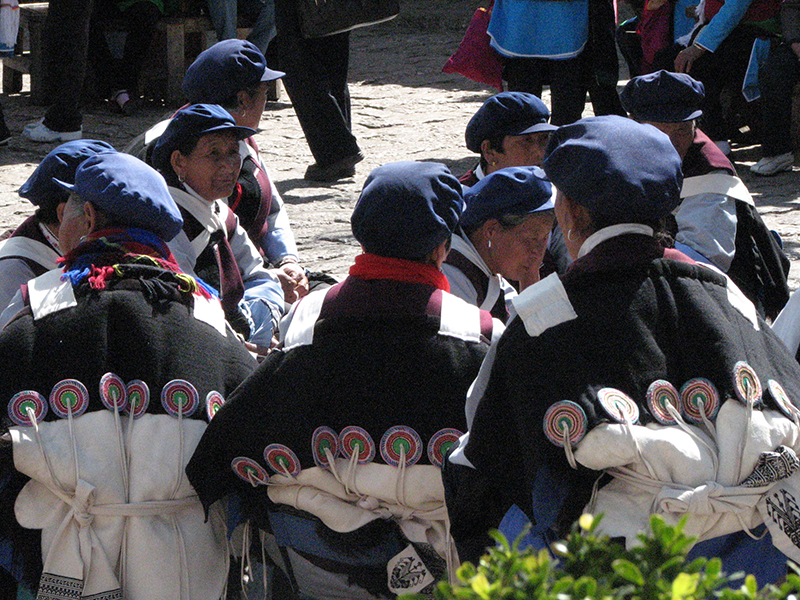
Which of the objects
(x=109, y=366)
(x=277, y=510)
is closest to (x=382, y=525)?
(x=277, y=510)

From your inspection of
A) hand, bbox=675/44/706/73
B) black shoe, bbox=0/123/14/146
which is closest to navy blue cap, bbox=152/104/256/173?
hand, bbox=675/44/706/73

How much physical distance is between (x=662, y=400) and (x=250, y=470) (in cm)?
96

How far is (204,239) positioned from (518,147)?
4.08 feet

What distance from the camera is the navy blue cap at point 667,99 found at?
13.7 feet

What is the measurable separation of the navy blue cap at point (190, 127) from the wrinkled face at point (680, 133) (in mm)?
1507

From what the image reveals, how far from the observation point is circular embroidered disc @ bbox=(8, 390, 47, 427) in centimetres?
263

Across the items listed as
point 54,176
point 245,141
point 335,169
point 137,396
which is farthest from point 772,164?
point 137,396

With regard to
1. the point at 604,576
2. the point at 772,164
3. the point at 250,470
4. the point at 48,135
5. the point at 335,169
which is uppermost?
the point at 604,576

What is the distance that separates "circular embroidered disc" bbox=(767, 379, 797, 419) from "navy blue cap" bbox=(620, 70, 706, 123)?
1.98 m

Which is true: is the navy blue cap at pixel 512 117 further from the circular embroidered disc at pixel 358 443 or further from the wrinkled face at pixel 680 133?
the circular embroidered disc at pixel 358 443

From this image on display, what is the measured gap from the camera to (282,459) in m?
2.64

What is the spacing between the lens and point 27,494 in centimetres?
270

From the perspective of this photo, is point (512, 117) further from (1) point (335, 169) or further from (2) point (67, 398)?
(1) point (335, 169)

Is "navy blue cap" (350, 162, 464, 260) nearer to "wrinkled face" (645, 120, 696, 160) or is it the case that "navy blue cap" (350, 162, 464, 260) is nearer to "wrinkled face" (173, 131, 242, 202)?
"wrinkled face" (173, 131, 242, 202)
